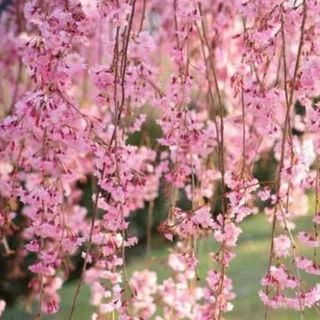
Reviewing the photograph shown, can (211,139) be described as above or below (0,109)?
below

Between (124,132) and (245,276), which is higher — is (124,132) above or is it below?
above

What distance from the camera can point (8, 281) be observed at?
20.0ft

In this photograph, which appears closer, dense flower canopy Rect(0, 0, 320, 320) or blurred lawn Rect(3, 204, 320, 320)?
dense flower canopy Rect(0, 0, 320, 320)

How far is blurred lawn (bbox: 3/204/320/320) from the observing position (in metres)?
5.79

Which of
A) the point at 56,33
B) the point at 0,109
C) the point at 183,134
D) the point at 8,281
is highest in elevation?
the point at 0,109

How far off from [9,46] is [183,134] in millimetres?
2260

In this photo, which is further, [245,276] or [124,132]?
[245,276]

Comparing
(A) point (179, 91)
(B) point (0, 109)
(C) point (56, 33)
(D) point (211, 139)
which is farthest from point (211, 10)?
(B) point (0, 109)

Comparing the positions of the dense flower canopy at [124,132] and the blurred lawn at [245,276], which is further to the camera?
the blurred lawn at [245,276]

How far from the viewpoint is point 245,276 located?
6.75 m

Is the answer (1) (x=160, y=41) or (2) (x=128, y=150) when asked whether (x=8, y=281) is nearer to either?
(1) (x=160, y=41)

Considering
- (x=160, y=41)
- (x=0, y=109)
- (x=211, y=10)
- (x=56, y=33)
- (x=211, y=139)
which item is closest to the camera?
(x=56, y=33)

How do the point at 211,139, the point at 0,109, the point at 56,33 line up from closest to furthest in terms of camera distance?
the point at 56,33 → the point at 211,139 → the point at 0,109

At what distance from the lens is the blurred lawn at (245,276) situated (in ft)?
19.0
